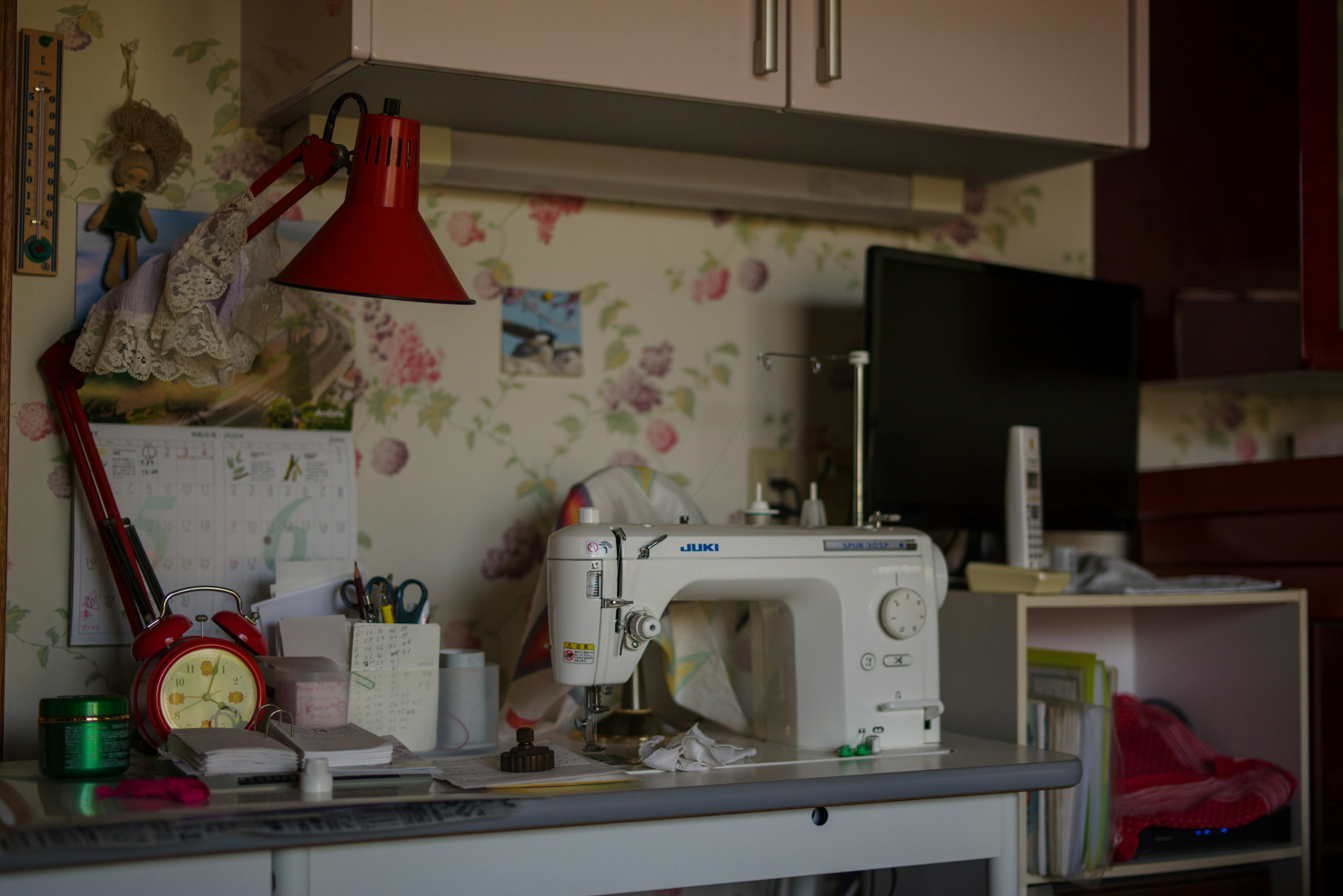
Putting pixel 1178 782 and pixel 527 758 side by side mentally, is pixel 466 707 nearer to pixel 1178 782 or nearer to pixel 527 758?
pixel 527 758

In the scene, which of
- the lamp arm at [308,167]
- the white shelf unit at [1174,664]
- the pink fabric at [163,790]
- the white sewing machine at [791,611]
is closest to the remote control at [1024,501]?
the white shelf unit at [1174,664]

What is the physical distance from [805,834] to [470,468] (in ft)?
2.59

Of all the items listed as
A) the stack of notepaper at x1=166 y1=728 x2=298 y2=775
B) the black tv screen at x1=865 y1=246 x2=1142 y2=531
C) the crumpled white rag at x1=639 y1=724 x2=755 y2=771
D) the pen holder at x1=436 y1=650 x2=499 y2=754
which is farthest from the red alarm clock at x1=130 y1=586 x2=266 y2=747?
the black tv screen at x1=865 y1=246 x2=1142 y2=531

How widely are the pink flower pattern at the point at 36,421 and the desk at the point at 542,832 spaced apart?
0.44 m

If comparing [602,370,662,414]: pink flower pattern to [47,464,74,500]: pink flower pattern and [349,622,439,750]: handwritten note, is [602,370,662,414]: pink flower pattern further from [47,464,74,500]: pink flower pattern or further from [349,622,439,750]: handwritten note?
[47,464,74,500]: pink flower pattern

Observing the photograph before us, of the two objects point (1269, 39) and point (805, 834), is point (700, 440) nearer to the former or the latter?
point (805, 834)

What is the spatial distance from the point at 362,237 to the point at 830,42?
27.6 inches

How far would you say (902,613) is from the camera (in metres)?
1.53

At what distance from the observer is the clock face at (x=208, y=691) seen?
1.35m

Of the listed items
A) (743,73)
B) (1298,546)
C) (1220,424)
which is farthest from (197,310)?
(1220,424)

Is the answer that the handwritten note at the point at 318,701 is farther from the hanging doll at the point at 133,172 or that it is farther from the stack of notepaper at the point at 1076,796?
the stack of notepaper at the point at 1076,796

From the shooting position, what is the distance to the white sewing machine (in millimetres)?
1348

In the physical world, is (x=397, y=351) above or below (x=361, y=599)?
above

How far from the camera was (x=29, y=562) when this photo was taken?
62.2 inches
